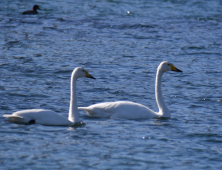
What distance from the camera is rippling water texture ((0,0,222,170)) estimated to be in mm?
7996

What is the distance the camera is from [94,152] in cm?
802

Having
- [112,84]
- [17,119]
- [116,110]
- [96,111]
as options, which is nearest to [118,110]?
[116,110]

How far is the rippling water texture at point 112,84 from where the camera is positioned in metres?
8.00

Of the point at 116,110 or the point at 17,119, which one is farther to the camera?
the point at 116,110

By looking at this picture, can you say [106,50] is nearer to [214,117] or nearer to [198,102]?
[198,102]

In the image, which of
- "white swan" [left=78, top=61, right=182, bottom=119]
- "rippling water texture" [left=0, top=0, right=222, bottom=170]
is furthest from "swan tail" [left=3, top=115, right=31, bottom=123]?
"white swan" [left=78, top=61, right=182, bottom=119]

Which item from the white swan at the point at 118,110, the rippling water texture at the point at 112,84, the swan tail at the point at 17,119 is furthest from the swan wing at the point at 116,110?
the swan tail at the point at 17,119

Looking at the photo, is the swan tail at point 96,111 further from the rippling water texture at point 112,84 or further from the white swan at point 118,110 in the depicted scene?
the rippling water texture at point 112,84

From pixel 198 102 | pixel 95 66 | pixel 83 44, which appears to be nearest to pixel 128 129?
pixel 198 102

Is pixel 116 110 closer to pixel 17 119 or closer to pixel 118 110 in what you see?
pixel 118 110

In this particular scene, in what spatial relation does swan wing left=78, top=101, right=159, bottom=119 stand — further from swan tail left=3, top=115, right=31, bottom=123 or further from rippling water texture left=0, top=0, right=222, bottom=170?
swan tail left=3, top=115, right=31, bottom=123

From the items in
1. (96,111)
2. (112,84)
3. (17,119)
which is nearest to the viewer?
(17,119)

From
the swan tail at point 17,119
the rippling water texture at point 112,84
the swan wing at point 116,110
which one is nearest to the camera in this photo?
the rippling water texture at point 112,84

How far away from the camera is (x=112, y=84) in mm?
13914
